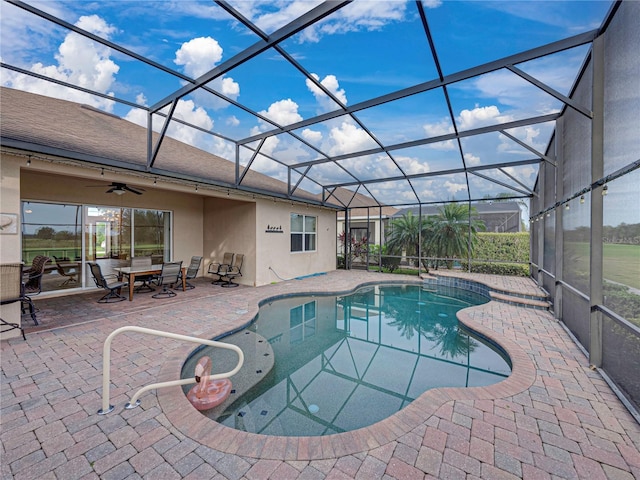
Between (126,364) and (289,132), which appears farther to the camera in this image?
(289,132)

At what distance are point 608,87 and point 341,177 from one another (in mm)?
7442

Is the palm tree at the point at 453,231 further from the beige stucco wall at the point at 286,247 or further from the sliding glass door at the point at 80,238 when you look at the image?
the sliding glass door at the point at 80,238

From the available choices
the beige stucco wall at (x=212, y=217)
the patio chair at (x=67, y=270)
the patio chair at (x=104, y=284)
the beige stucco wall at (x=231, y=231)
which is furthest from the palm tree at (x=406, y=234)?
the patio chair at (x=67, y=270)

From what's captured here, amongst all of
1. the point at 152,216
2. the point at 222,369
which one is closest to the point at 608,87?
the point at 222,369

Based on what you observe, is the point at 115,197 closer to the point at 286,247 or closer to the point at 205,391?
the point at 286,247

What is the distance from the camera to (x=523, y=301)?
6902 mm

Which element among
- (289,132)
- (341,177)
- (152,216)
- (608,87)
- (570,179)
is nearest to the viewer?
(608,87)

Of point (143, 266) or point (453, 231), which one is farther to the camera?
point (453, 231)

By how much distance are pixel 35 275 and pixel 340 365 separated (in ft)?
22.0

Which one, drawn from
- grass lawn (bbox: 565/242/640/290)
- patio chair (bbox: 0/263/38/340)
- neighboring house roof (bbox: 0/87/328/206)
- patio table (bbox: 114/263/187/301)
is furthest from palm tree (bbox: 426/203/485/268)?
patio chair (bbox: 0/263/38/340)

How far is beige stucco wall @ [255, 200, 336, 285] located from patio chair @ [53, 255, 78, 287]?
16.3ft

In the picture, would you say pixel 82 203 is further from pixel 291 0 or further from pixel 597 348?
pixel 597 348

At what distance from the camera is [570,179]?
5.15 meters

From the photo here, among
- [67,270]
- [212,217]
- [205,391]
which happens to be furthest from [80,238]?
[205,391]
